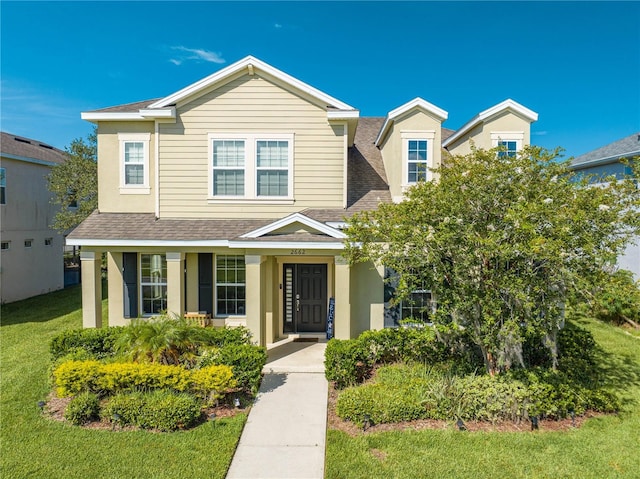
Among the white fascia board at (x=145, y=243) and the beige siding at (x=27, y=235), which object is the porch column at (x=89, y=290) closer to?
the white fascia board at (x=145, y=243)

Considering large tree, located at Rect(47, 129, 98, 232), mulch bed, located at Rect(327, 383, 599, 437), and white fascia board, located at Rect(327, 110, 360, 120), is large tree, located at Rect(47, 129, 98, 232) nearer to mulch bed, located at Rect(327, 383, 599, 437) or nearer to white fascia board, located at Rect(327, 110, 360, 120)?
white fascia board, located at Rect(327, 110, 360, 120)

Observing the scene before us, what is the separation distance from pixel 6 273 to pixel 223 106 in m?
13.1

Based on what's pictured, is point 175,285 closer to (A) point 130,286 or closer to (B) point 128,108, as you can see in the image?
(A) point 130,286

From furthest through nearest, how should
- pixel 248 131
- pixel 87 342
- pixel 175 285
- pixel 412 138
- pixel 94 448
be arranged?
pixel 412 138, pixel 248 131, pixel 175 285, pixel 87 342, pixel 94 448

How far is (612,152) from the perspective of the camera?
19.5 meters

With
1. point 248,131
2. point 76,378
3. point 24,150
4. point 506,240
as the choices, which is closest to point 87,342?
point 76,378

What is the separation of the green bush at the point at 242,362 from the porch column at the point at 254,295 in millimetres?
1296

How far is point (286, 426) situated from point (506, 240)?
4.96 metres

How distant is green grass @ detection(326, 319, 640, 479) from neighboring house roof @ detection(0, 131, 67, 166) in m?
18.4

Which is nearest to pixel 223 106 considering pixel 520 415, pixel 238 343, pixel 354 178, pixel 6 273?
pixel 354 178

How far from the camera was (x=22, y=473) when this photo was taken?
17.1 feet

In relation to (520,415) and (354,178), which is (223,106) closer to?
(354,178)

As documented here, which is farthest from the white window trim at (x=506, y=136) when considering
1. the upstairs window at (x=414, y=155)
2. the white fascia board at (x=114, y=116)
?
the white fascia board at (x=114, y=116)

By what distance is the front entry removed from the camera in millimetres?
11438
